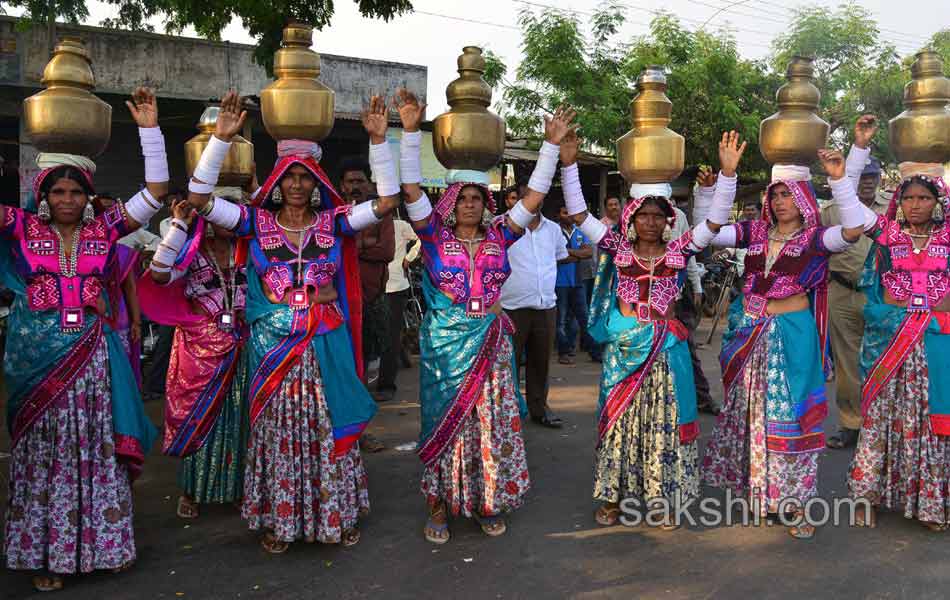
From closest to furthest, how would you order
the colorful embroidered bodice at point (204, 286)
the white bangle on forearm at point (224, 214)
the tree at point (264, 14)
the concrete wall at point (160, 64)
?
the white bangle on forearm at point (224, 214)
the colorful embroidered bodice at point (204, 286)
the tree at point (264, 14)
the concrete wall at point (160, 64)

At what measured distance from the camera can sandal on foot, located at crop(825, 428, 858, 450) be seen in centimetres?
592

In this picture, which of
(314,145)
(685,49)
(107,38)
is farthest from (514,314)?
(685,49)

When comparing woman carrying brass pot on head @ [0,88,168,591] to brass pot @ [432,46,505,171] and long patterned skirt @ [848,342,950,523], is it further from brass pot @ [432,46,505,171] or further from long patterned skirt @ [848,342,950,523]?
long patterned skirt @ [848,342,950,523]

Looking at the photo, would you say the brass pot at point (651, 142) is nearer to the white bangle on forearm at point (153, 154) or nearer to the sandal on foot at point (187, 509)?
the white bangle on forearm at point (153, 154)

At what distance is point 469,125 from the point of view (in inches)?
163

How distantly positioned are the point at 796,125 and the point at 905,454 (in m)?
1.88

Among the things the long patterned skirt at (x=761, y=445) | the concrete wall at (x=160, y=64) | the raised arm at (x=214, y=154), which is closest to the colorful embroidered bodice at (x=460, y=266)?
the raised arm at (x=214, y=154)

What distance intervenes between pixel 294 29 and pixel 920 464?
158 inches

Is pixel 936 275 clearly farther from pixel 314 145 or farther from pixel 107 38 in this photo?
pixel 107 38

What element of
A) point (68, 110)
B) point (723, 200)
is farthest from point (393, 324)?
point (68, 110)

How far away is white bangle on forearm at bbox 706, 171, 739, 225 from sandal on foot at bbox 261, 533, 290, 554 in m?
2.76

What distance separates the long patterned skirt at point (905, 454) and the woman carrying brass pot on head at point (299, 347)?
2.80 m

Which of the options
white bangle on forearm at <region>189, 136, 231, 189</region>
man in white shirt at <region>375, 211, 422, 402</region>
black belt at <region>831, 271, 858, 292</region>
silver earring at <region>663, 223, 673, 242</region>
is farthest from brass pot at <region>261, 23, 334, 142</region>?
black belt at <region>831, 271, 858, 292</region>

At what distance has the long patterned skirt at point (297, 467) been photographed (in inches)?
155
